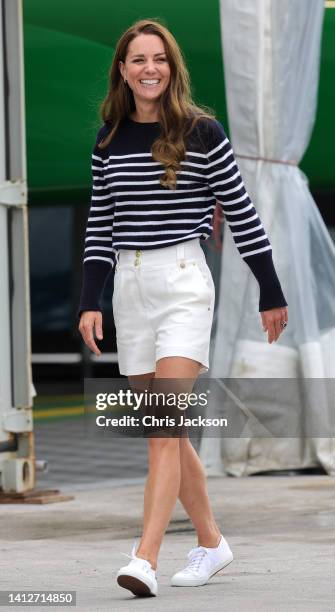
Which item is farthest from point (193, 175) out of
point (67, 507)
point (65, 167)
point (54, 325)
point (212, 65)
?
point (54, 325)

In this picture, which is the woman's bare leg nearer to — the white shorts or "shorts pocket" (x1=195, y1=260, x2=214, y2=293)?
the white shorts

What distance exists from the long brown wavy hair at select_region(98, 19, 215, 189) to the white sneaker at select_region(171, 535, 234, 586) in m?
1.12

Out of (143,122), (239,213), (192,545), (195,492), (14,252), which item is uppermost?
(143,122)

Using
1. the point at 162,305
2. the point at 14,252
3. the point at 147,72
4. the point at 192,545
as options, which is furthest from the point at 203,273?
the point at 14,252

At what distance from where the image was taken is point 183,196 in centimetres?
421

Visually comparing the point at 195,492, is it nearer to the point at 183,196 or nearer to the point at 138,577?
the point at 138,577

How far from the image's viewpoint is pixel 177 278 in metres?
4.18

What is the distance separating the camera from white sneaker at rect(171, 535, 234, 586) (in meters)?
4.32

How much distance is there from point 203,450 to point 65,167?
3.15 metres

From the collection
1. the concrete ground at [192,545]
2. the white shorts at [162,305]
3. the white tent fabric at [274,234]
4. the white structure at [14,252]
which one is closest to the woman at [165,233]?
the white shorts at [162,305]

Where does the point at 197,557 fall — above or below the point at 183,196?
below

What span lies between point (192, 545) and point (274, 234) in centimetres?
286

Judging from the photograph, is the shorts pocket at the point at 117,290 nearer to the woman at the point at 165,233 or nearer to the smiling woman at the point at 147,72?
the woman at the point at 165,233

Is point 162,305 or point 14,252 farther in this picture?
point 14,252
